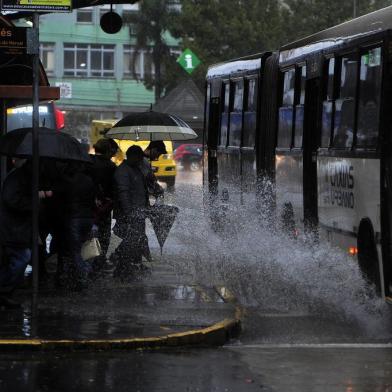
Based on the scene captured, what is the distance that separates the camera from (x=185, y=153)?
2158 inches

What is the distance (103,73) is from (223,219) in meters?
63.7

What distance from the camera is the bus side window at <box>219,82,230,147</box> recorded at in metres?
20.0

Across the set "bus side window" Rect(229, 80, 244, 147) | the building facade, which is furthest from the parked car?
"bus side window" Rect(229, 80, 244, 147)

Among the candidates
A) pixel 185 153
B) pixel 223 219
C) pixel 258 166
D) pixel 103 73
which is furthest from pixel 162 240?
pixel 103 73

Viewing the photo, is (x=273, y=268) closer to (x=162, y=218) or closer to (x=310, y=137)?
(x=310, y=137)

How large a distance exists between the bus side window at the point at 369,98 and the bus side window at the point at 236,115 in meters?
7.41

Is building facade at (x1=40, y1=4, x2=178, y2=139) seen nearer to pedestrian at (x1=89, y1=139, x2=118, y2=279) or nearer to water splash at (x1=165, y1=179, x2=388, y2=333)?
pedestrian at (x1=89, y1=139, x2=118, y2=279)

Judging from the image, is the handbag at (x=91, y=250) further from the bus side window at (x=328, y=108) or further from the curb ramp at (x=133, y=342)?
the bus side window at (x=328, y=108)

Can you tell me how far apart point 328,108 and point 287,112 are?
2.75m

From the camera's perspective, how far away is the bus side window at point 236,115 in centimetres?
1898

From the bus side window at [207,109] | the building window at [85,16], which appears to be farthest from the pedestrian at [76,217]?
the building window at [85,16]

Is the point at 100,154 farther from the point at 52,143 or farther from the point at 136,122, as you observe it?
the point at 52,143

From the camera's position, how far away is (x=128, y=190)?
13961 mm

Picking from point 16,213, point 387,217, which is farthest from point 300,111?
point 16,213
